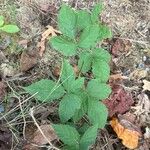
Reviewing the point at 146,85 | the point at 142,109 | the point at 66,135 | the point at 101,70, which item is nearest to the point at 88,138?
Result: the point at 66,135

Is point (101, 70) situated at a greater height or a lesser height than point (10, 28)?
lesser

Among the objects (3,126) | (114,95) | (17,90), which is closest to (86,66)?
(114,95)

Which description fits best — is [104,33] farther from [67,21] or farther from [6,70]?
[6,70]

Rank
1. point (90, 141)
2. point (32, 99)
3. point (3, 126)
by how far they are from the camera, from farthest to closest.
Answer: point (32, 99), point (3, 126), point (90, 141)

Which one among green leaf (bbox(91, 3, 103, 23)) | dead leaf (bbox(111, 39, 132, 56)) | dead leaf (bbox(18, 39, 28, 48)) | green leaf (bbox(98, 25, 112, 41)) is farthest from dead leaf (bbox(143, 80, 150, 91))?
dead leaf (bbox(18, 39, 28, 48))

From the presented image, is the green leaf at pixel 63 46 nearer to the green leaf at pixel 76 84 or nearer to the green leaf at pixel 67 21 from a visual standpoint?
the green leaf at pixel 67 21

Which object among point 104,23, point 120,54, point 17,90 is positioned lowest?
point 17,90

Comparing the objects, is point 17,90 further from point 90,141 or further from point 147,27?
point 147,27
